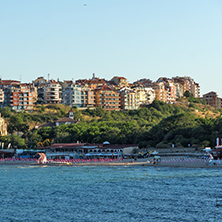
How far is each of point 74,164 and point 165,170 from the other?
20.5 metres

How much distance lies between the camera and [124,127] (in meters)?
112

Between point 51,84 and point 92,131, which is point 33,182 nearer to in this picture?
point 92,131

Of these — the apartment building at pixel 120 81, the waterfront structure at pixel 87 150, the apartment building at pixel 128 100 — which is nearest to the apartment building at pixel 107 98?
the apartment building at pixel 128 100

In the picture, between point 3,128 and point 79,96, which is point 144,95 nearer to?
point 79,96

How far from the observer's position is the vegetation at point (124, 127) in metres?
95.6

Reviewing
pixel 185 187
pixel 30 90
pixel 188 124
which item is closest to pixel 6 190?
pixel 185 187

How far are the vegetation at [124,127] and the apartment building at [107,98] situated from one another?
6.93 metres

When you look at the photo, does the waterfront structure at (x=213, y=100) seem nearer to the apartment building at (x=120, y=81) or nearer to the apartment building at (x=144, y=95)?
the apartment building at (x=144, y=95)

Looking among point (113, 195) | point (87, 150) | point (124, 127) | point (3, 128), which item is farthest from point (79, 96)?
point (113, 195)

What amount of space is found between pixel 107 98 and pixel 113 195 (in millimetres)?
108491

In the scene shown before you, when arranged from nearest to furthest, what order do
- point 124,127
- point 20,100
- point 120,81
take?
point 124,127 → point 20,100 → point 120,81

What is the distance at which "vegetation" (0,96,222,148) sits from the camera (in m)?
95.6

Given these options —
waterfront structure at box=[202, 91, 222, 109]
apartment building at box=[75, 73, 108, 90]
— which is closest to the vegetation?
waterfront structure at box=[202, 91, 222, 109]

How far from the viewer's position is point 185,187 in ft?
175
